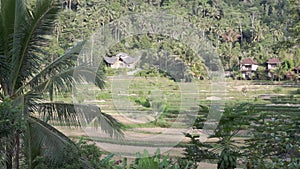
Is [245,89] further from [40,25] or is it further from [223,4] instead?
[40,25]

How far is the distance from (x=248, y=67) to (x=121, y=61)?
596 inches

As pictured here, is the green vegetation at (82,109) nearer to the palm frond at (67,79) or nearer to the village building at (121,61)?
the palm frond at (67,79)

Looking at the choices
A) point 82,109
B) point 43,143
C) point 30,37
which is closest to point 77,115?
point 82,109

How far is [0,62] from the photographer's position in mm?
3615

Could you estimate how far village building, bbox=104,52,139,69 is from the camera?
22.0 ft

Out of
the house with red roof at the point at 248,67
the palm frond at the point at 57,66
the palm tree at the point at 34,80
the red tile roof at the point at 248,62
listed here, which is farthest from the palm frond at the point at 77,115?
the red tile roof at the point at 248,62

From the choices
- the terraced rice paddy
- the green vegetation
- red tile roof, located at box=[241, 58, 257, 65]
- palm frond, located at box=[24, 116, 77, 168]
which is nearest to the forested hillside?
red tile roof, located at box=[241, 58, 257, 65]

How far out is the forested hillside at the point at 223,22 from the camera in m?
19.9

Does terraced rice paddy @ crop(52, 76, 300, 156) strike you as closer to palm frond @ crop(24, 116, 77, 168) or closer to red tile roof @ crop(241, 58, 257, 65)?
palm frond @ crop(24, 116, 77, 168)

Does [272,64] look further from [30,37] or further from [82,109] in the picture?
[30,37]

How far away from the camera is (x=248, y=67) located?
21.6 metres

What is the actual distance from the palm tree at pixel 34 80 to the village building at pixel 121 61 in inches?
108

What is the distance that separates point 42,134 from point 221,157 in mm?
1674

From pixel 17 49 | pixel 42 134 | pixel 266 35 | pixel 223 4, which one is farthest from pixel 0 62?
pixel 223 4
